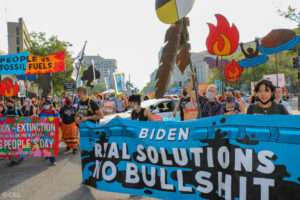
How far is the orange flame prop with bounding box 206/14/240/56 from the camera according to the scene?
292 inches

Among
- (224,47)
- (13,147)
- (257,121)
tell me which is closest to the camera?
(257,121)

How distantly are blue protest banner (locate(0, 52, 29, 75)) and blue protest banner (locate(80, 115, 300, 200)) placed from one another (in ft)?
21.4

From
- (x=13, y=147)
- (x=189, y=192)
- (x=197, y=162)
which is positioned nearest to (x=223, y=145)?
(x=197, y=162)

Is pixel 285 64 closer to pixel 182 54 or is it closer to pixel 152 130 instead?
pixel 182 54

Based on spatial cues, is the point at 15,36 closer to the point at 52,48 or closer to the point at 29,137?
the point at 52,48

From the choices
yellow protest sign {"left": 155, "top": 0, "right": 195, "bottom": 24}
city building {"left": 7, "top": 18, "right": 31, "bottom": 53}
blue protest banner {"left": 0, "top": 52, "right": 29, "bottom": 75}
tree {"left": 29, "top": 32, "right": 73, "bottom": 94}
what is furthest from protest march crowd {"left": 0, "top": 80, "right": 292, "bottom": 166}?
city building {"left": 7, "top": 18, "right": 31, "bottom": 53}

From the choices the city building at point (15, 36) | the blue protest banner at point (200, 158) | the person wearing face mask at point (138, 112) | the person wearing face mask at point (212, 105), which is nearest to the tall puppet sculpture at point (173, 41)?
the person wearing face mask at point (212, 105)

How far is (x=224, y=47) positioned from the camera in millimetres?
7449

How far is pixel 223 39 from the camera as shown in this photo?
749 centimetres

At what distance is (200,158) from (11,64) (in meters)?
8.60

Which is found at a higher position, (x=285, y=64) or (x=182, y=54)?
(x=285, y=64)

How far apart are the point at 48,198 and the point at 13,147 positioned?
308 centimetres

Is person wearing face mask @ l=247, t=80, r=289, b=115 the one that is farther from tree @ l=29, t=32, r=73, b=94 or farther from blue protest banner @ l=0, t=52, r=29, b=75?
tree @ l=29, t=32, r=73, b=94

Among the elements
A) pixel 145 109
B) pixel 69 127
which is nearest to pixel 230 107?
pixel 145 109
